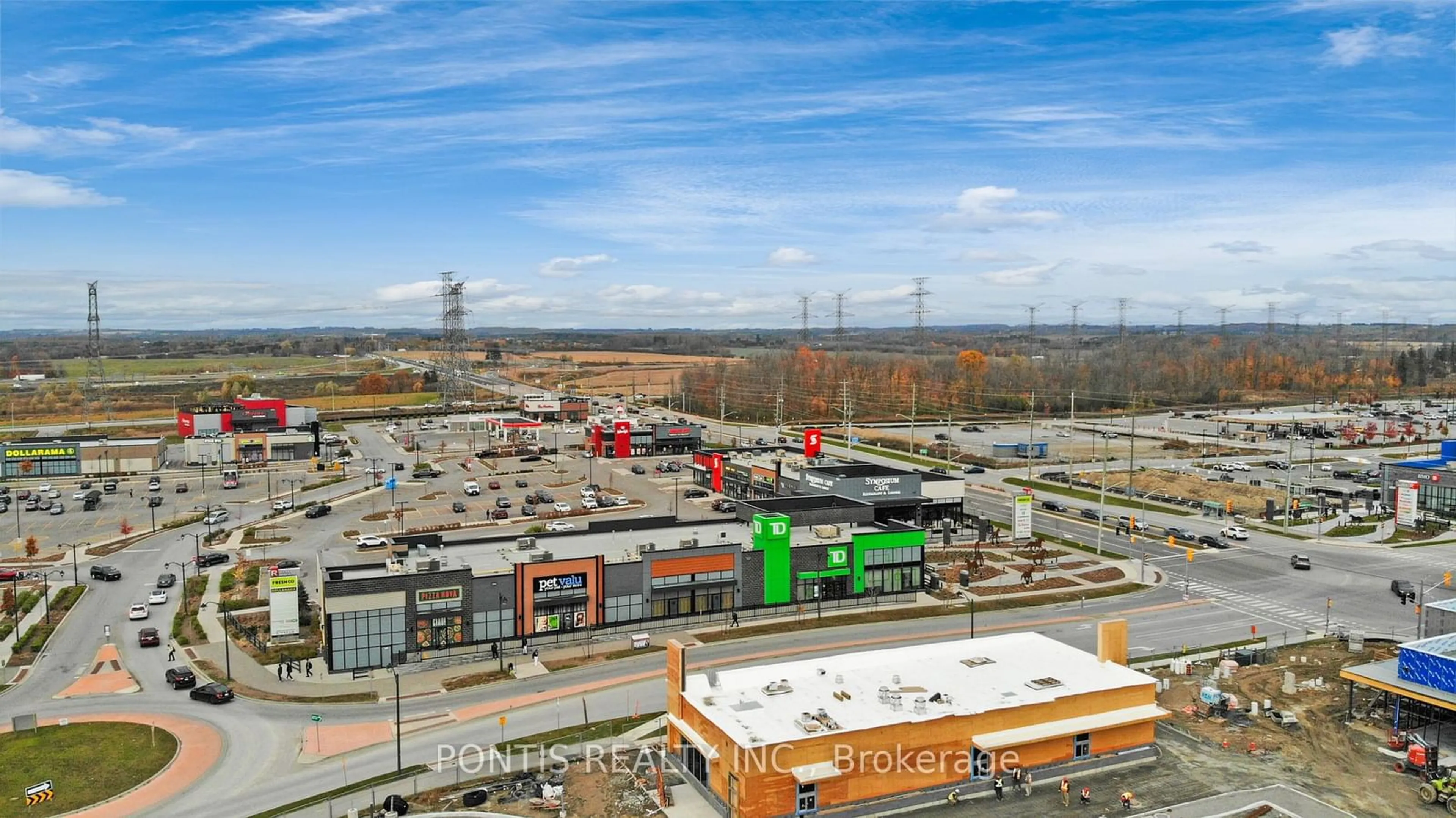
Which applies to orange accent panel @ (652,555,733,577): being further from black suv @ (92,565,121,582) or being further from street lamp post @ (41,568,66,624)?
black suv @ (92,565,121,582)

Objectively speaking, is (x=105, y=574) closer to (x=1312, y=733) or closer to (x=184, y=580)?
(x=184, y=580)

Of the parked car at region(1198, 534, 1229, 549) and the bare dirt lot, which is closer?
the bare dirt lot

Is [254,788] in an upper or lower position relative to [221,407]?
lower

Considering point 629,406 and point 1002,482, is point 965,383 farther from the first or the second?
point 1002,482

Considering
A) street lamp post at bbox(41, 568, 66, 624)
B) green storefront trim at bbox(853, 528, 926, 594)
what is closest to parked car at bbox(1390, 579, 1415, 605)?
green storefront trim at bbox(853, 528, 926, 594)

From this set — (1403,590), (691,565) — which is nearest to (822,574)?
(691,565)

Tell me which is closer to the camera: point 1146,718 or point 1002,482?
point 1146,718

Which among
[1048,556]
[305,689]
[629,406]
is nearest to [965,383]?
[629,406]
